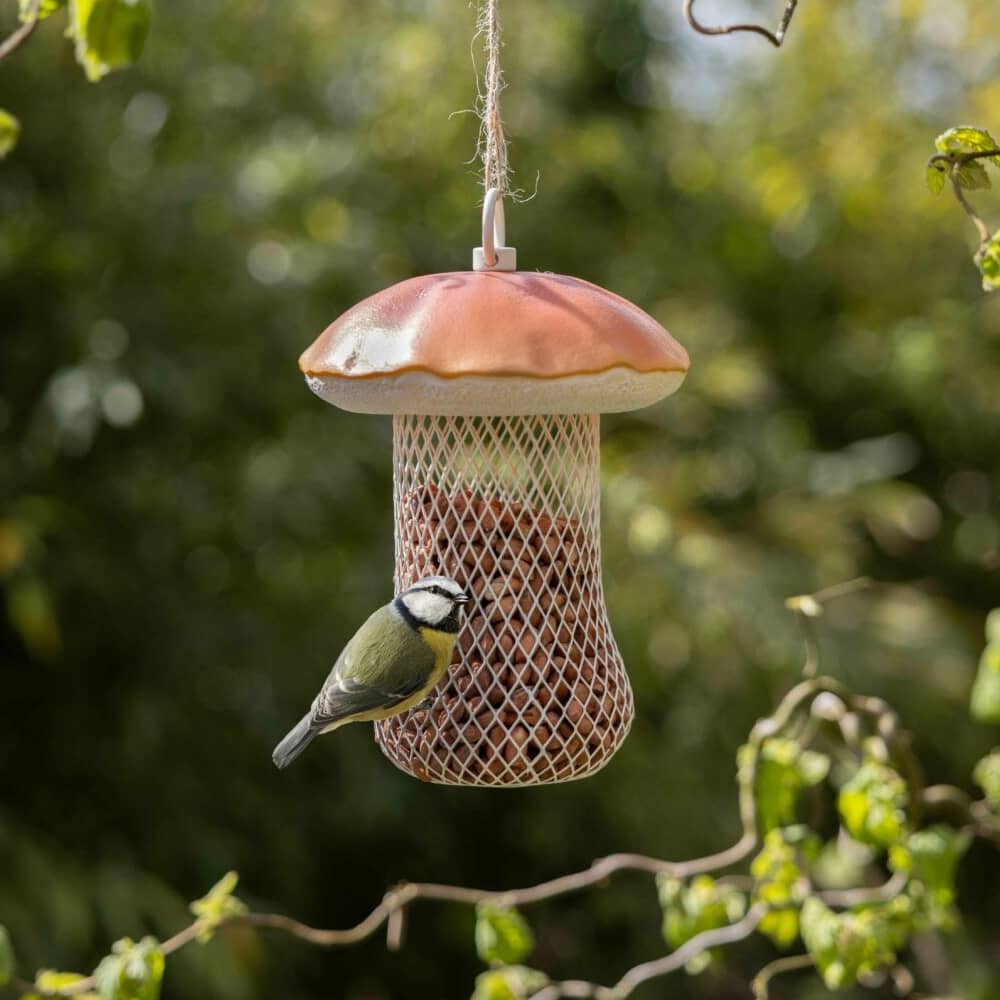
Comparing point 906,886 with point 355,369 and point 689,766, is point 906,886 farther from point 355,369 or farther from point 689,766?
point 689,766

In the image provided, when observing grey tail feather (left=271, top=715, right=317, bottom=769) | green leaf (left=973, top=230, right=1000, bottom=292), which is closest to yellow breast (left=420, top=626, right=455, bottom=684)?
grey tail feather (left=271, top=715, right=317, bottom=769)

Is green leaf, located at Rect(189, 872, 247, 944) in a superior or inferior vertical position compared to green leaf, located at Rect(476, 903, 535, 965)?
superior

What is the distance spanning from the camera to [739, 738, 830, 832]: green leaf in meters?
2.36

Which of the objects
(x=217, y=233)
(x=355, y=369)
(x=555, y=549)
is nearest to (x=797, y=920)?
(x=555, y=549)

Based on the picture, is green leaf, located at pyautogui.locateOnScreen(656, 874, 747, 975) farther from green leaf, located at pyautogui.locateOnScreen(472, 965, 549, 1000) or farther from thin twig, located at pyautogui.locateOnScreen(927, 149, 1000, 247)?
thin twig, located at pyautogui.locateOnScreen(927, 149, 1000, 247)

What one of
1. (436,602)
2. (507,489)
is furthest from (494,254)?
(436,602)

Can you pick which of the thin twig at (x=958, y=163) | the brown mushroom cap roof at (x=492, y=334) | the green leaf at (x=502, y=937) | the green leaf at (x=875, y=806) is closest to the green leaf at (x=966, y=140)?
the thin twig at (x=958, y=163)

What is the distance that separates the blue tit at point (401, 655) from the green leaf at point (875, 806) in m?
0.72

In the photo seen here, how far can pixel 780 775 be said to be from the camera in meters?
2.37

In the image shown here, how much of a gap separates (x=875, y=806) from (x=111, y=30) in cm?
162

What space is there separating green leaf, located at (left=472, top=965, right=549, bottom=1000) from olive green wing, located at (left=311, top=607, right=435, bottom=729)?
715mm

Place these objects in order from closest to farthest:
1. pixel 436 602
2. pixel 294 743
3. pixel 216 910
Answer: pixel 436 602
pixel 294 743
pixel 216 910

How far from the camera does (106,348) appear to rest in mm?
4105

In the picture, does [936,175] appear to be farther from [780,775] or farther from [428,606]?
[780,775]
